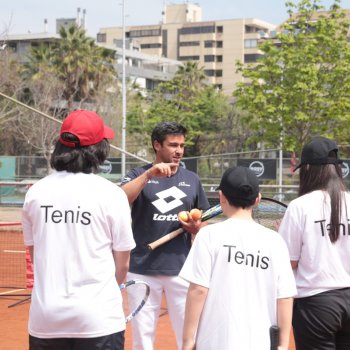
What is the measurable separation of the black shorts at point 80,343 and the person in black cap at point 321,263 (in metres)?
1.19

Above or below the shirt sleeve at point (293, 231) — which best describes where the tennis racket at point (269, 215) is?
below

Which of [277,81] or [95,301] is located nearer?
[95,301]

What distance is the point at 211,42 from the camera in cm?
12531

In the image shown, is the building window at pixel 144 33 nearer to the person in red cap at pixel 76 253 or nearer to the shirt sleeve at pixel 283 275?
the person in red cap at pixel 76 253

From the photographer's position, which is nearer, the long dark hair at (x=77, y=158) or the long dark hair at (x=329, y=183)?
the long dark hair at (x=77, y=158)

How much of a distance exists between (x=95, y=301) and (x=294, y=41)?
28.0 m

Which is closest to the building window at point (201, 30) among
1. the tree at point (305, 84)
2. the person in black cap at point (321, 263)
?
the tree at point (305, 84)

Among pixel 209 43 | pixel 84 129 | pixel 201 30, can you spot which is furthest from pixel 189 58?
pixel 84 129

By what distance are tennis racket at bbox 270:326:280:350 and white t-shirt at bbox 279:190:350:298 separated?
64 centimetres

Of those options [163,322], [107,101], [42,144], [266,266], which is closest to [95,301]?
[266,266]

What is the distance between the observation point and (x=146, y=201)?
5703 mm

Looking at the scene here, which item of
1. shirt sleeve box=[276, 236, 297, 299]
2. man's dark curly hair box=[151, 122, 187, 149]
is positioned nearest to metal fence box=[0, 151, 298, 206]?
man's dark curly hair box=[151, 122, 187, 149]

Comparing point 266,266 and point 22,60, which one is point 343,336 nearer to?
point 266,266

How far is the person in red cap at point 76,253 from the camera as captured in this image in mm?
3768
